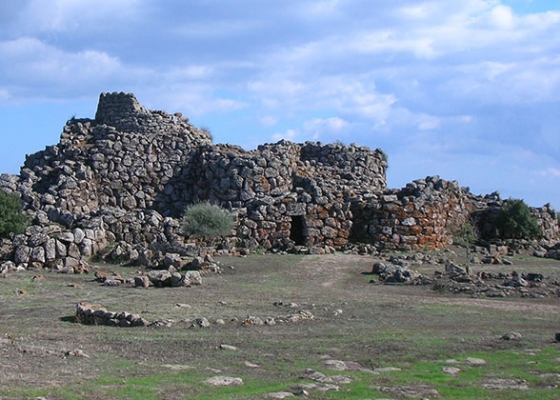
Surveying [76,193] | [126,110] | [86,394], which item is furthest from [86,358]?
[126,110]

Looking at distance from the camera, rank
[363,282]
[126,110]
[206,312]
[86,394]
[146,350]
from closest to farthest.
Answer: [86,394], [146,350], [206,312], [363,282], [126,110]

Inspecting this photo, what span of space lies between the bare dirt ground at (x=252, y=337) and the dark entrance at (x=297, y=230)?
6695mm

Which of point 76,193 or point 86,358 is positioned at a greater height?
point 76,193

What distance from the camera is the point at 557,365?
33.7 feet

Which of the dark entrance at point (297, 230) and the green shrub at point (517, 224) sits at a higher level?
the green shrub at point (517, 224)

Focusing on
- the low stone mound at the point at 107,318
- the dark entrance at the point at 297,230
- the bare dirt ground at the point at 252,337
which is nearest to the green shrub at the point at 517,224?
the dark entrance at the point at 297,230

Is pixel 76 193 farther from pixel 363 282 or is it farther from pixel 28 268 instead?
pixel 363 282

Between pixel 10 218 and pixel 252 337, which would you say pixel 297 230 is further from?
pixel 252 337

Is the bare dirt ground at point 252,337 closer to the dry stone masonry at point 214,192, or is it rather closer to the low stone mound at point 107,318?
the low stone mound at point 107,318

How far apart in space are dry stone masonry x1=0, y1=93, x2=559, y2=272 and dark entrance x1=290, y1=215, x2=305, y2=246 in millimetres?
33

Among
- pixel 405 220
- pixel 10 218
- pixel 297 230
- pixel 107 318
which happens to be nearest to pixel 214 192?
pixel 297 230

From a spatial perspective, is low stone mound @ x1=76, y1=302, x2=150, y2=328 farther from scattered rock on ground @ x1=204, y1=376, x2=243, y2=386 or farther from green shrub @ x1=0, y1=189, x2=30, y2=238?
green shrub @ x1=0, y1=189, x2=30, y2=238

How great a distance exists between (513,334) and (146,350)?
5438 millimetres

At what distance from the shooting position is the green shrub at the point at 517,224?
1165 inches
